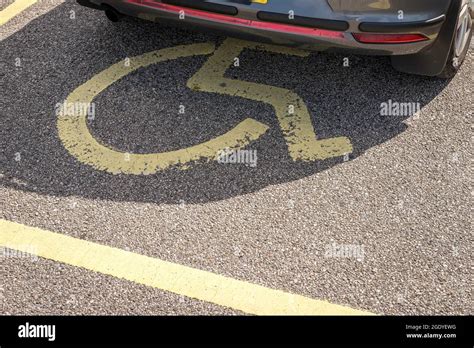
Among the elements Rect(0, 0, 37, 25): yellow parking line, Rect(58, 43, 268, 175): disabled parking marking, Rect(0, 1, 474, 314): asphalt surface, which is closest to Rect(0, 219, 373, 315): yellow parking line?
Rect(0, 1, 474, 314): asphalt surface

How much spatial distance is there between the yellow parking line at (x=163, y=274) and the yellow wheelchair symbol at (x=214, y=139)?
52 centimetres

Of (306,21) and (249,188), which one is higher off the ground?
(306,21)

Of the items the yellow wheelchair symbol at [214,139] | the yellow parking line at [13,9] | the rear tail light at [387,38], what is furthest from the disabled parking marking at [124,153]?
the yellow parking line at [13,9]

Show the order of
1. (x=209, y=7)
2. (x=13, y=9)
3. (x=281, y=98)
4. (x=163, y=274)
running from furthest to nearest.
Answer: (x=13, y=9) → (x=281, y=98) → (x=209, y=7) → (x=163, y=274)

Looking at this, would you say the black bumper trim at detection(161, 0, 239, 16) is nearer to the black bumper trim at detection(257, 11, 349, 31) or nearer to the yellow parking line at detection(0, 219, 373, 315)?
the black bumper trim at detection(257, 11, 349, 31)

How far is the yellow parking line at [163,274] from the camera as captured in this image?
2576mm

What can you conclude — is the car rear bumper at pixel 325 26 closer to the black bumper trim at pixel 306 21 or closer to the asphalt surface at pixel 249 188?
the black bumper trim at pixel 306 21

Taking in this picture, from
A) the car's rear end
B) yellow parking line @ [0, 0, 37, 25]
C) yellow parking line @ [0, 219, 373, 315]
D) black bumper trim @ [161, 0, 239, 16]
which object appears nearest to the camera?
yellow parking line @ [0, 219, 373, 315]

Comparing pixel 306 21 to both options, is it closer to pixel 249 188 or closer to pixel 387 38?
pixel 387 38

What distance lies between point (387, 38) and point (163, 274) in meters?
1.65

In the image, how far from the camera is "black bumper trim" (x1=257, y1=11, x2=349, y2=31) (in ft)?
10.2

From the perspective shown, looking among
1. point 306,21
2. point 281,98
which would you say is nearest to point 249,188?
point 281,98

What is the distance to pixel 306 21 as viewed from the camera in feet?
10.3
